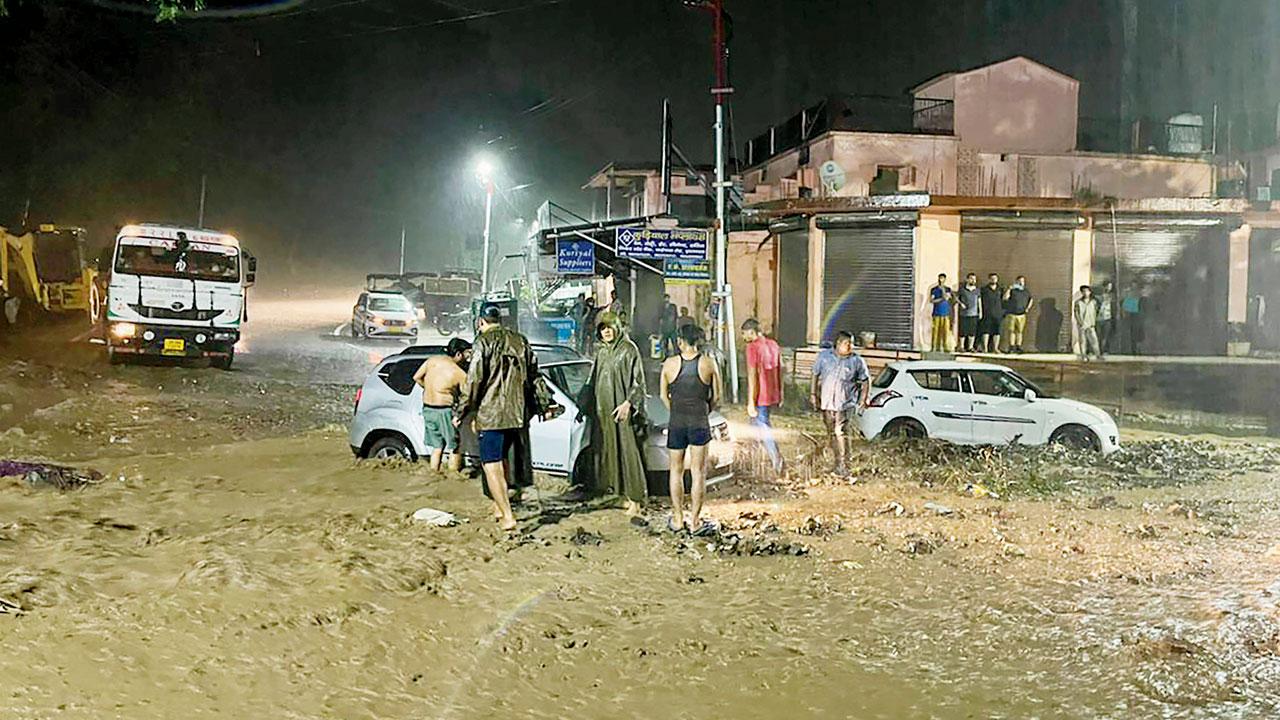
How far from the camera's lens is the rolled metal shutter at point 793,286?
79.8 feet

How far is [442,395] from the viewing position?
1014 centimetres

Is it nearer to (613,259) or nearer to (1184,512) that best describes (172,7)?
(1184,512)

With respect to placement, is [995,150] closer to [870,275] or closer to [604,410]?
[870,275]

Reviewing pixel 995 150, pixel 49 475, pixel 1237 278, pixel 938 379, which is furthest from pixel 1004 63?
pixel 49 475

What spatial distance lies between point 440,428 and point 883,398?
659 cm

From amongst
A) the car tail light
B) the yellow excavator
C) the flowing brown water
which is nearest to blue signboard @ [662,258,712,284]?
the car tail light

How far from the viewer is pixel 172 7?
12.6m

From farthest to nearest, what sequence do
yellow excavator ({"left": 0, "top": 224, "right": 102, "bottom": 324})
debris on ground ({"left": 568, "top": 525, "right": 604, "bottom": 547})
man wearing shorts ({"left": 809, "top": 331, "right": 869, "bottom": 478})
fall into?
yellow excavator ({"left": 0, "top": 224, "right": 102, "bottom": 324}) → man wearing shorts ({"left": 809, "top": 331, "right": 869, "bottom": 478}) → debris on ground ({"left": 568, "top": 525, "right": 604, "bottom": 547})

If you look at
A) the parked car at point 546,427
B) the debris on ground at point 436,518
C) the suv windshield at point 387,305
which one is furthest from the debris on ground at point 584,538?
the suv windshield at point 387,305

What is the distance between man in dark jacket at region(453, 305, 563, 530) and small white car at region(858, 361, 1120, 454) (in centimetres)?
712

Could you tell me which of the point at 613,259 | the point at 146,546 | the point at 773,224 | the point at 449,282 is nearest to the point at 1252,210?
the point at 773,224

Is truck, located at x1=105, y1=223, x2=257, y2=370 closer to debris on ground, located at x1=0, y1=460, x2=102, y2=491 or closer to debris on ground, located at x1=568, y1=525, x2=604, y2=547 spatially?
debris on ground, located at x1=0, y1=460, x2=102, y2=491

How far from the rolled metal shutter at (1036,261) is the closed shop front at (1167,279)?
2.36 feet

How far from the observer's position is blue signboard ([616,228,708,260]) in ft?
58.2
